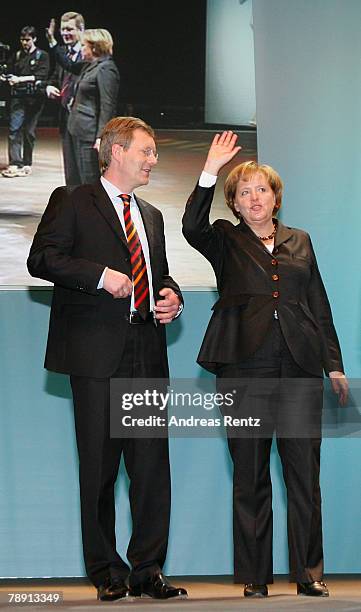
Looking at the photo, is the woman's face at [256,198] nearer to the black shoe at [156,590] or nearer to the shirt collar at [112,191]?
the shirt collar at [112,191]

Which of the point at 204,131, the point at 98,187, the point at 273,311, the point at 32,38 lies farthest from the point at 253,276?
the point at 32,38

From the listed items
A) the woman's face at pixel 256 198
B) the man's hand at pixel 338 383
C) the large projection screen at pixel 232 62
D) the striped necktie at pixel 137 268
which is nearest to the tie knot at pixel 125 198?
the striped necktie at pixel 137 268

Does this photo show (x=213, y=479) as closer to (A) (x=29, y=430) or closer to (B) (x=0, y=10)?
(A) (x=29, y=430)

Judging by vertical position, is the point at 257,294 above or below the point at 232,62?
below

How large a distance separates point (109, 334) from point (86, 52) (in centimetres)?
159

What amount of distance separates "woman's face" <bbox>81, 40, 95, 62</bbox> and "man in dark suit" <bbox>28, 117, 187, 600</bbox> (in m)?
1.05

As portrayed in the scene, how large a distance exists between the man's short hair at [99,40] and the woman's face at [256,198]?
4.26ft

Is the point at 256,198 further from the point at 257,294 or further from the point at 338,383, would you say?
the point at 338,383

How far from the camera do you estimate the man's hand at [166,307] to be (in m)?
3.55

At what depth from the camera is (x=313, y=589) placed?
3.51 m

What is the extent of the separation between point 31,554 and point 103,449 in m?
1.24

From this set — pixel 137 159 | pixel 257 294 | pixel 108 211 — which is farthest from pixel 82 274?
pixel 257 294

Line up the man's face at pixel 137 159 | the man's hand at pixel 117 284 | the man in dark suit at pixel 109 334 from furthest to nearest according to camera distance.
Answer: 1. the man's face at pixel 137 159
2. the man in dark suit at pixel 109 334
3. the man's hand at pixel 117 284

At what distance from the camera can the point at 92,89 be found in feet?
15.2
